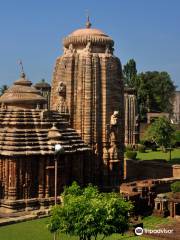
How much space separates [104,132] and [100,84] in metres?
3.26

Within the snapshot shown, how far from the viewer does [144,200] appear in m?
25.1

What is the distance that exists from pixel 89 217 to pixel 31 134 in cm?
1111

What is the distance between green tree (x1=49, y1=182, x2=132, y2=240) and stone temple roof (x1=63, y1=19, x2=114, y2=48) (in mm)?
16668

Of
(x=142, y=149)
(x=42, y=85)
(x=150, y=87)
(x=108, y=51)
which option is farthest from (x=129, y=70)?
(x=108, y=51)

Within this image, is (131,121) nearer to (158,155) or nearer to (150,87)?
(158,155)

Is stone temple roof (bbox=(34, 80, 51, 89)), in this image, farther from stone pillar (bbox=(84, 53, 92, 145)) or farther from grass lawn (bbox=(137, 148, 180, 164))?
stone pillar (bbox=(84, 53, 92, 145))

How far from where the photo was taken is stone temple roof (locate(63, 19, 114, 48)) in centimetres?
3114

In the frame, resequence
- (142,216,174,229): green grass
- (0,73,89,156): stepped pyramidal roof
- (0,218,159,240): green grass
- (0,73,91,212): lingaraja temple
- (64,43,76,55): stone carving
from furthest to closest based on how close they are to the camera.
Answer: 1. (64,43,76,55): stone carving
2. (0,73,89,156): stepped pyramidal roof
3. (0,73,91,212): lingaraja temple
4. (142,216,174,229): green grass
5. (0,218,159,240): green grass

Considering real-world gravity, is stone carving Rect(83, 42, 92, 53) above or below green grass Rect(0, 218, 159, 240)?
above

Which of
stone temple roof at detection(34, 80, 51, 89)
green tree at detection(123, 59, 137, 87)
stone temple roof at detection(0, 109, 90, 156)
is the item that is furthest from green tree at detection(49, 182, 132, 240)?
green tree at detection(123, 59, 137, 87)

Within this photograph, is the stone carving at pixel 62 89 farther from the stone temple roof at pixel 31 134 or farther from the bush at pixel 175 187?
the bush at pixel 175 187

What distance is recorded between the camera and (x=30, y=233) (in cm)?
2047

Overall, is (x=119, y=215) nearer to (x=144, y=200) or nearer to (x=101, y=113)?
(x=144, y=200)

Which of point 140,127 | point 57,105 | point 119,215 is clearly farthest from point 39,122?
point 140,127
